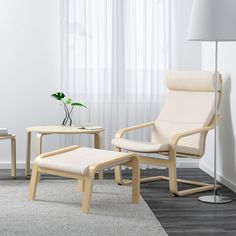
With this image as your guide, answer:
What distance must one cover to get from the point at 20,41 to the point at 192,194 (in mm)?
2514

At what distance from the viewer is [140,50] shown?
631cm

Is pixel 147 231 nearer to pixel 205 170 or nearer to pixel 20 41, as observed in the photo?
pixel 205 170

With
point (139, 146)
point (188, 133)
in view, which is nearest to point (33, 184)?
point (139, 146)

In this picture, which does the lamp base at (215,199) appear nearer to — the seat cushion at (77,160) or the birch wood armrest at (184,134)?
the birch wood armrest at (184,134)

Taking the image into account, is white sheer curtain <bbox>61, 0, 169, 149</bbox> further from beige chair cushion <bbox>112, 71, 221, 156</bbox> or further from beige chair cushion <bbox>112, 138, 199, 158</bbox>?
beige chair cushion <bbox>112, 138, 199, 158</bbox>

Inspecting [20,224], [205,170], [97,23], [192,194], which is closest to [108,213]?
Result: [20,224]

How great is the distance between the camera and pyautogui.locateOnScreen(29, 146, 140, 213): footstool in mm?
4289

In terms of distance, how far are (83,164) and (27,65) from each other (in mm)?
2228

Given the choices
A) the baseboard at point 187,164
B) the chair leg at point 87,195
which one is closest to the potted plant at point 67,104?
the baseboard at point 187,164

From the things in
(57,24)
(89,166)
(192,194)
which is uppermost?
(57,24)

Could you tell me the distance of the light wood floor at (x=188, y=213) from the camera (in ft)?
12.8

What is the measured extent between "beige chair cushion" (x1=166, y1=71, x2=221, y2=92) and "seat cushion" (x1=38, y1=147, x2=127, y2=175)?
49.1 inches

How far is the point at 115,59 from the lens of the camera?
20.5 ft

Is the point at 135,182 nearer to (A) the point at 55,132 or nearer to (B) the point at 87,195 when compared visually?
(B) the point at 87,195
